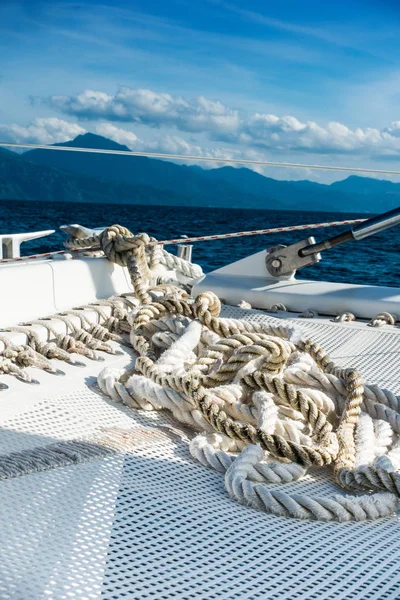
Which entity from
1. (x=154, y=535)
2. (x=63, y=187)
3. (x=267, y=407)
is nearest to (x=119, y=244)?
(x=267, y=407)

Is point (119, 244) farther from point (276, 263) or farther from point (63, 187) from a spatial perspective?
point (63, 187)

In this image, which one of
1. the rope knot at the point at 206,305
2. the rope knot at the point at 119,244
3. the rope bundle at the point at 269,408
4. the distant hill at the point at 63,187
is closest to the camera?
the rope bundle at the point at 269,408

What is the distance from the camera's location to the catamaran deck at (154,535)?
3.83 feet

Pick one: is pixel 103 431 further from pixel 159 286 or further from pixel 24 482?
pixel 159 286

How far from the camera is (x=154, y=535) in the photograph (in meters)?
1.34

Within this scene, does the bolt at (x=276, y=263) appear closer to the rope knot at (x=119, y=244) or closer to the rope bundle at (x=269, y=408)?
the rope knot at (x=119, y=244)

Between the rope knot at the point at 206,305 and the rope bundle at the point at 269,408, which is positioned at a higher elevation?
the rope knot at the point at 206,305

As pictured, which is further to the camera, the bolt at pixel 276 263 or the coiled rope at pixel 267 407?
the bolt at pixel 276 263

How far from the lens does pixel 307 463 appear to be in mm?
1647

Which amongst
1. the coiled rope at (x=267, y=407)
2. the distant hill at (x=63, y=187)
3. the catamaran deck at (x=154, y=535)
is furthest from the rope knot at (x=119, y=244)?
the distant hill at (x=63, y=187)

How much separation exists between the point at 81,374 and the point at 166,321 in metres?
0.41

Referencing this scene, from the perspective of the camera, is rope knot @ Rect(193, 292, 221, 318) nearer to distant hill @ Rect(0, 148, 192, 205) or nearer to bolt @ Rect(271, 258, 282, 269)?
bolt @ Rect(271, 258, 282, 269)

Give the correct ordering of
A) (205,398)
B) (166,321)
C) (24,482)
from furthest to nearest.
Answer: (166,321) → (205,398) → (24,482)

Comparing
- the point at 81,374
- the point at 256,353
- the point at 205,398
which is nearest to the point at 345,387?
the point at 256,353
